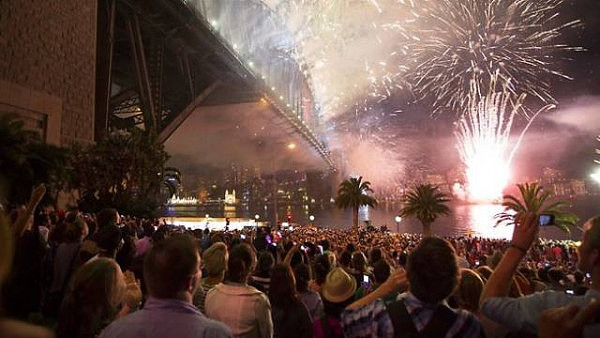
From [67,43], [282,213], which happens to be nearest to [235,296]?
[67,43]

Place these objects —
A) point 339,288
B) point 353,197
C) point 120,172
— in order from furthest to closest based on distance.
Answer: point 353,197 → point 120,172 → point 339,288

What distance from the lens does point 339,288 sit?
3.49 m

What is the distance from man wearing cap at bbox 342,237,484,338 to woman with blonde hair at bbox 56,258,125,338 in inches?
61.5

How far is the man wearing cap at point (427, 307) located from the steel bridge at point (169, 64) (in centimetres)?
2684

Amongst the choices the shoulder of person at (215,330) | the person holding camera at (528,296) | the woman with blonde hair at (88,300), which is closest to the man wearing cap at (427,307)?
the person holding camera at (528,296)

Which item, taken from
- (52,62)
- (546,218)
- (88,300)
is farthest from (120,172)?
(546,218)

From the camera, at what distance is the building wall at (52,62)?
57.2ft

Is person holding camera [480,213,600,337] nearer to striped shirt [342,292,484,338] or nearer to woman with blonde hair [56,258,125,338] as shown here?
striped shirt [342,292,484,338]

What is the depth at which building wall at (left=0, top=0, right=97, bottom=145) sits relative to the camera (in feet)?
57.2

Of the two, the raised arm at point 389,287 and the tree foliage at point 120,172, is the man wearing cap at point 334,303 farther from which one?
the tree foliage at point 120,172

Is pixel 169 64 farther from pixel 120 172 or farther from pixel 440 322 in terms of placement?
pixel 440 322

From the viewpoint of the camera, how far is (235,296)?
10.7 ft

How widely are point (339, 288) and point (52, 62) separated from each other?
20.8 metres

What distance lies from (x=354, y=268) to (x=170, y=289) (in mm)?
3952
